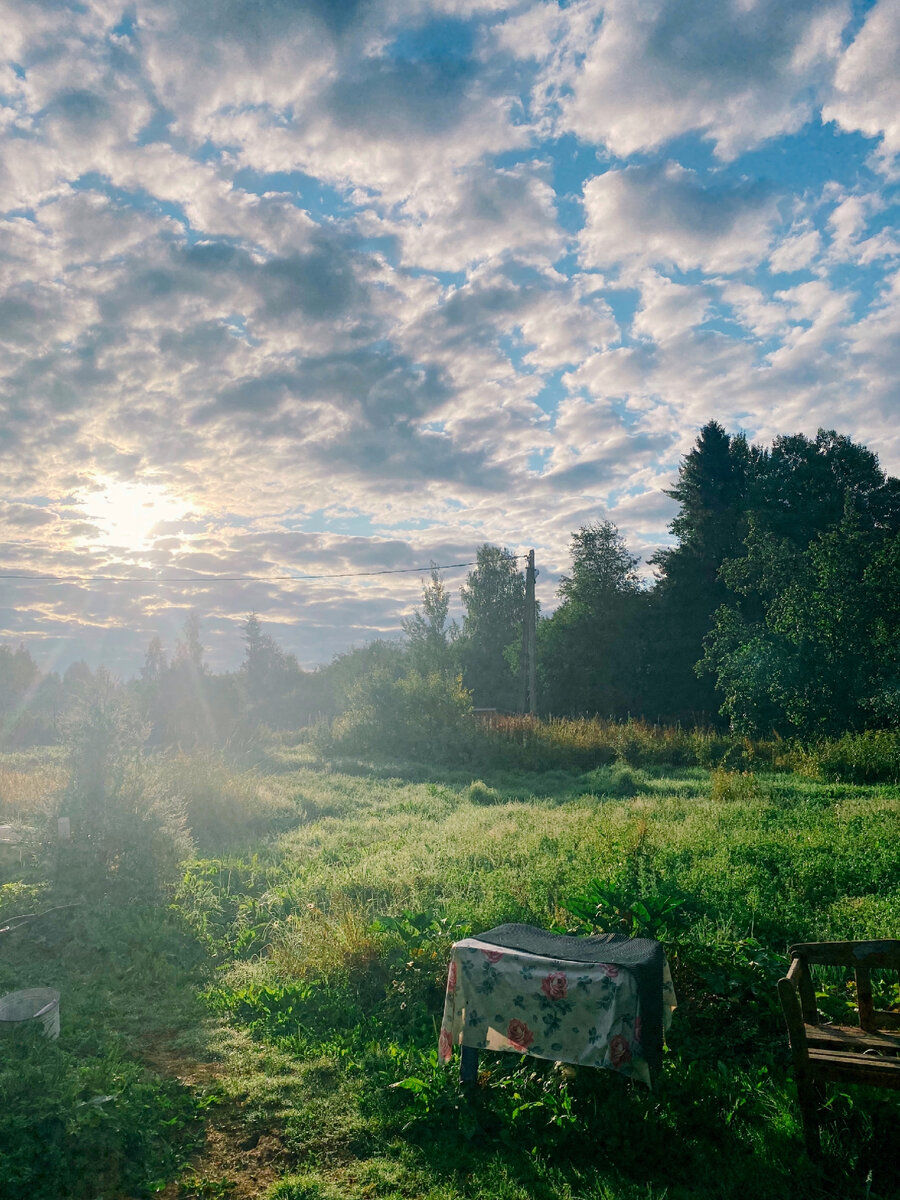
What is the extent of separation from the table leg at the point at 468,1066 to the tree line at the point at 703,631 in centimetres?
935

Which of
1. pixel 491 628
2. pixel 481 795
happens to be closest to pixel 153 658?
pixel 491 628

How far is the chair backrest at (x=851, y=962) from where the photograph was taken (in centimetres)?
380

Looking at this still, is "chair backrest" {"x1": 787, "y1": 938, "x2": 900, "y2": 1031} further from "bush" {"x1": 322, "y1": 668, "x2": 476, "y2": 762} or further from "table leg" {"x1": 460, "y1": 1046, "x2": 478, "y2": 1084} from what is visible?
"bush" {"x1": 322, "y1": 668, "x2": 476, "y2": 762}

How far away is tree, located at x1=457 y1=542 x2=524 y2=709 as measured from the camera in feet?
156

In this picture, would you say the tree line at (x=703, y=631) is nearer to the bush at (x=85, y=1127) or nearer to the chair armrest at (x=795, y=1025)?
the bush at (x=85, y=1127)

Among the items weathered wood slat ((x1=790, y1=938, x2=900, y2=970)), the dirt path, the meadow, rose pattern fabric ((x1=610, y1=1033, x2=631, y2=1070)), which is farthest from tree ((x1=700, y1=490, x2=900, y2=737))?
the dirt path

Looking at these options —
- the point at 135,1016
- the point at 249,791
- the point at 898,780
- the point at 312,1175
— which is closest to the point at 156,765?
the point at 249,791

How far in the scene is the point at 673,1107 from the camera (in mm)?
4285

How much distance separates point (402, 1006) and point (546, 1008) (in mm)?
2127

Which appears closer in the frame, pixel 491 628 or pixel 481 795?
pixel 481 795

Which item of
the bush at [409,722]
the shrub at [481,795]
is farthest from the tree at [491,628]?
the shrub at [481,795]

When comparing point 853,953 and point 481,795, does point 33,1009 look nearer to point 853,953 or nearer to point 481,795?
point 853,953

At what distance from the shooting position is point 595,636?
38812 millimetres

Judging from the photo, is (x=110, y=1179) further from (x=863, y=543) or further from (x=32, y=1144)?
(x=863, y=543)
